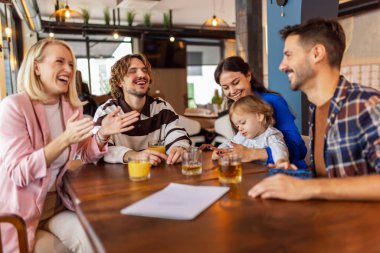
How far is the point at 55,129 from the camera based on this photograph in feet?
6.47

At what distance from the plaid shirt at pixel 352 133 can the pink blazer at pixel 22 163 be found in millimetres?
1262

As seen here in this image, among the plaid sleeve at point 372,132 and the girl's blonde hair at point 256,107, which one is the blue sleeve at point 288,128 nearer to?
the girl's blonde hair at point 256,107

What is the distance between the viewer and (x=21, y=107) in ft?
5.80

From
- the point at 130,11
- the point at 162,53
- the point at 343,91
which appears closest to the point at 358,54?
the point at 343,91

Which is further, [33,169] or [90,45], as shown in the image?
[90,45]

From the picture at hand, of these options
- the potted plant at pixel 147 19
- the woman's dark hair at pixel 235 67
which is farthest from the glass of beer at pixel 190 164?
the potted plant at pixel 147 19

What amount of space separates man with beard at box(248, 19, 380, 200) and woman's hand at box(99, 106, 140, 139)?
81cm

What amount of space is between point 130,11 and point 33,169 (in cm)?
761

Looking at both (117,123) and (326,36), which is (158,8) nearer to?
(117,123)

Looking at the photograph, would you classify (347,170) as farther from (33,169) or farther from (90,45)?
(90,45)

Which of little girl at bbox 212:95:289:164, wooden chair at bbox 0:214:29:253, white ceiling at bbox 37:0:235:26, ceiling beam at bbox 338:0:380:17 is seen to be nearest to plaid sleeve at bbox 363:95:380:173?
little girl at bbox 212:95:289:164

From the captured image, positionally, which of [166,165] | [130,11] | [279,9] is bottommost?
[166,165]

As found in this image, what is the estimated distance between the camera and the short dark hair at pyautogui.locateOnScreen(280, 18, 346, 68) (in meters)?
1.51

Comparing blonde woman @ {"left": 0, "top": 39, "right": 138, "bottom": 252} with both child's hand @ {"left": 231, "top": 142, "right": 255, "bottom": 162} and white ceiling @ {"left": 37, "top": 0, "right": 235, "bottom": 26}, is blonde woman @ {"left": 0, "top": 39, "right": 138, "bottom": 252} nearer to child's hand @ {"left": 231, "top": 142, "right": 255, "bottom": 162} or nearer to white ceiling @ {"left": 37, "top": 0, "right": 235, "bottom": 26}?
child's hand @ {"left": 231, "top": 142, "right": 255, "bottom": 162}
